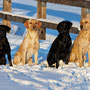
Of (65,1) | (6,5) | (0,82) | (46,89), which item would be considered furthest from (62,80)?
(6,5)

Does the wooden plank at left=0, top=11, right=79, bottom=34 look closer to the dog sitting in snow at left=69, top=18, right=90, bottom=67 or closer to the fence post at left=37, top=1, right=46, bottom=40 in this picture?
the fence post at left=37, top=1, right=46, bottom=40

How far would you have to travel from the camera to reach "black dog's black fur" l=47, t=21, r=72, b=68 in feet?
18.8

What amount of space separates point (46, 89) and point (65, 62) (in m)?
2.51

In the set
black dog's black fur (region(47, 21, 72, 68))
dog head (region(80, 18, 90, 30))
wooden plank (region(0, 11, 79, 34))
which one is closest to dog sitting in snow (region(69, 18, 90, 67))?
dog head (region(80, 18, 90, 30))

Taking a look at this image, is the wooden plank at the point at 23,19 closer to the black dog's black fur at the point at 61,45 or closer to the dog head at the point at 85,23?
the black dog's black fur at the point at 61,45

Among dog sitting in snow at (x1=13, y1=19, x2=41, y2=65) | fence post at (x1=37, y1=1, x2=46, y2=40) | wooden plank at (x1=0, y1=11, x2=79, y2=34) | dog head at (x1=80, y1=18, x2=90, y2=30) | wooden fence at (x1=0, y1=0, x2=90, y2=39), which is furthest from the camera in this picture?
fence post at (x1=37, y1=1, x2=46, y2=40)

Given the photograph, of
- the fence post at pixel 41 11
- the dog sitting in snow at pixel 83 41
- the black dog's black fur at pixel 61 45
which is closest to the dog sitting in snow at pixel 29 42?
the black dog's black fur at pixel 61 45

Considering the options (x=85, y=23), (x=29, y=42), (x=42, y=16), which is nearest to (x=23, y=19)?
(x=42, y=16)

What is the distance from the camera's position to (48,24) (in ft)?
30.1

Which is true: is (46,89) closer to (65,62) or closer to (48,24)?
(65,62)

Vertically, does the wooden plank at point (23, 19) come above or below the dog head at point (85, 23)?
below

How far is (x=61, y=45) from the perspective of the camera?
5.81 metres

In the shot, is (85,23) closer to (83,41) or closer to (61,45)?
(83,41)

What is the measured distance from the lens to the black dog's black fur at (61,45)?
5.72 metres
